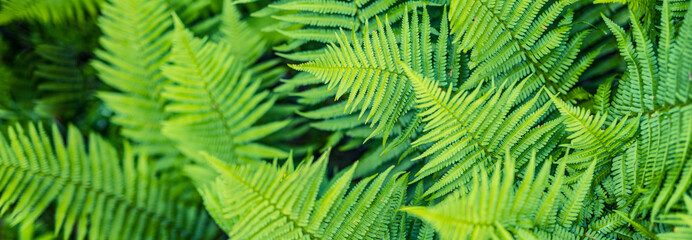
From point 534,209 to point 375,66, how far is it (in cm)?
66

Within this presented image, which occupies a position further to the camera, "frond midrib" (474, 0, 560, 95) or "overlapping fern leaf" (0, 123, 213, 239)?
"overlapping fern leaf" (0, 123, 213, 239)

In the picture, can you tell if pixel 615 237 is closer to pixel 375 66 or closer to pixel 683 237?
pixel 683 237

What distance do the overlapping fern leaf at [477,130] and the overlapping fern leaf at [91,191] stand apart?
1.33 meters

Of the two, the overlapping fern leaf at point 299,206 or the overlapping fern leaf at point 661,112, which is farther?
the overlapping fern leaf at point 299,206

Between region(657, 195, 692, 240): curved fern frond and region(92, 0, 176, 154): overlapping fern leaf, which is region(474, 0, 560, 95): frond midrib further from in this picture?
region(92, 0, 176, 154): overlapping fern leaf

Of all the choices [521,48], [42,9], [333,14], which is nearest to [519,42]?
[521,48]

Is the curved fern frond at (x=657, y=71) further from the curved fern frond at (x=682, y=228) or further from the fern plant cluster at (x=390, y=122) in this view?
the curved fern frond at (x=682, y=228)

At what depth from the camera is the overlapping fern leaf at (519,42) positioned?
1.41 metres

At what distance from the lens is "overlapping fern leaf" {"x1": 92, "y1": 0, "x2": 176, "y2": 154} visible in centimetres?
207

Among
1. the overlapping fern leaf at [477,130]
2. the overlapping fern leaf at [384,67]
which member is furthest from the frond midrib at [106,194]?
the overlapping fern leaf at [477,130]

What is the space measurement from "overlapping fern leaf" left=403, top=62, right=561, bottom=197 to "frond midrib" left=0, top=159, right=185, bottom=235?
1.35 meters

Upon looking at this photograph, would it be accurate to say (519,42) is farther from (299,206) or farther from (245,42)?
(245,42)

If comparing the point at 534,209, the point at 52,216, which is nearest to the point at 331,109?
the point at 534,209

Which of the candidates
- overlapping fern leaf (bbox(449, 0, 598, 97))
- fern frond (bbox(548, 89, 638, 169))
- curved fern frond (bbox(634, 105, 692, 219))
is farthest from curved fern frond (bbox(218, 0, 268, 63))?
curved fern frond (bbox(634, 105, 692, 219))
